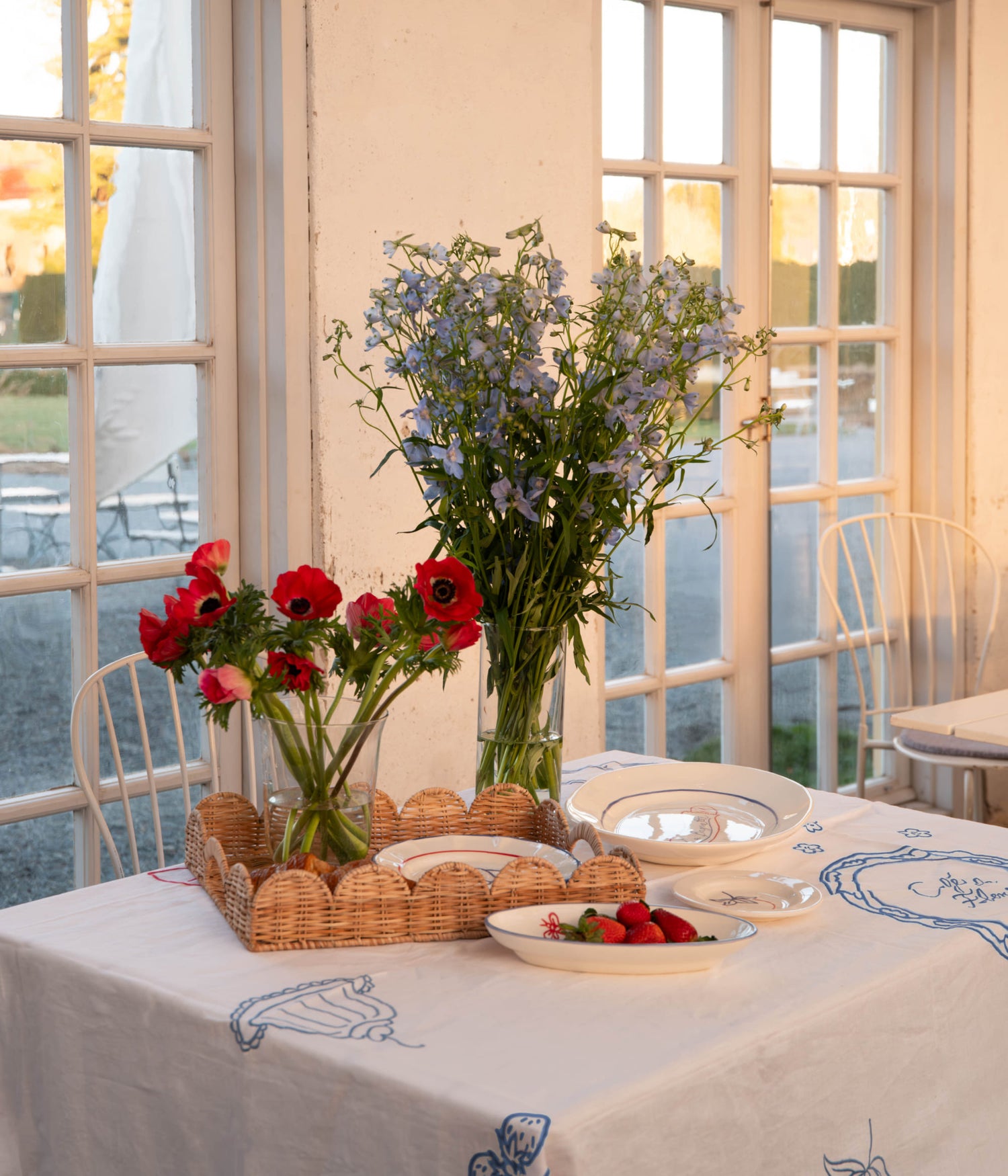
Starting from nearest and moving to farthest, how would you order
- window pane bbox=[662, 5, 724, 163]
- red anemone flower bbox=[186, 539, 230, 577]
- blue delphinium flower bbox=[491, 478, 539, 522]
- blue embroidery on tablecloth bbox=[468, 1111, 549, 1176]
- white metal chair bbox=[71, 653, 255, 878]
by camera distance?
blue embroidery on tablecloth bbox=[468, 1111, 549, 1176]
red anemone flower bbox=[186, 539, 230, 577]
blue delphinium flower bbox=[491, 478, 539, 522]
white metal chair bbox=[71, 653, 255, 878]
window pane bbox=[662, 5, 724, 163]

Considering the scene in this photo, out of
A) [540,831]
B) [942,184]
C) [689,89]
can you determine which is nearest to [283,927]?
[540,831]

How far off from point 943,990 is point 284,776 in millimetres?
640

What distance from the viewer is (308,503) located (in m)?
2.47

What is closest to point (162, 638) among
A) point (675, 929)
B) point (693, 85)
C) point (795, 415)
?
point (675, 929)

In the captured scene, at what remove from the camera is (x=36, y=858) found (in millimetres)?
2355

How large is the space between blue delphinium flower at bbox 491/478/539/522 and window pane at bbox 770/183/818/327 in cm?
198

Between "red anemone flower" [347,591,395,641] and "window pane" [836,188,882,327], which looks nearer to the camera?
"red anemone flower" [347,591,395,641]

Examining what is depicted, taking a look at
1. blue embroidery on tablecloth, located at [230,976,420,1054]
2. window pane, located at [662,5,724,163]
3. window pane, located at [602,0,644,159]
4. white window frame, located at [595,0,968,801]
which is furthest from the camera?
white window frame, located at [595,0,968,801]

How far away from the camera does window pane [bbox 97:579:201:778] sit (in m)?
2.40

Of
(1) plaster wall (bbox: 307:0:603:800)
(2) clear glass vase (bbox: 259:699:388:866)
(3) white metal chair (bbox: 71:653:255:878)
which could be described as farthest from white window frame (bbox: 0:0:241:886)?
(2) clear glass vase (bbox: 259:699:388:866)

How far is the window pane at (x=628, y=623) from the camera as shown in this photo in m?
3.18

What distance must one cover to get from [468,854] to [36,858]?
46.4 inches

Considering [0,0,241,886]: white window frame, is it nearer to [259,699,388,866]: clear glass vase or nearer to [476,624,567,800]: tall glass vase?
[476,624,567,800]: tall glass vase

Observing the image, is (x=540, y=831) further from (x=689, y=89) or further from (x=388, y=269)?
(x=689, y=89)
